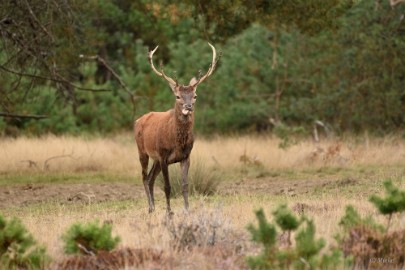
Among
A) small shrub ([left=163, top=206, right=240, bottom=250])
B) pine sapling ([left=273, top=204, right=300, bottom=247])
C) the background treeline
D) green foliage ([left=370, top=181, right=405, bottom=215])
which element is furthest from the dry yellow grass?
pine sapling ([left=273, top=204, right=300, bottom=247])

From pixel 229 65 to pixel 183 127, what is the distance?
20192 mm

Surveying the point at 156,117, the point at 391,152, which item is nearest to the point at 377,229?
the point at 156,117

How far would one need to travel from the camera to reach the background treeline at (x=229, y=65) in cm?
1967

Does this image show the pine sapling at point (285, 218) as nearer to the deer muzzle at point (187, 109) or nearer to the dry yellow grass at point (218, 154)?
the deer muzzle at point (187, 109)

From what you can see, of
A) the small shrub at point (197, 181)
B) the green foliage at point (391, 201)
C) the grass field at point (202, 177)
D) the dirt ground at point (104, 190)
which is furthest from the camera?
the dirt ground at point (104, 190)

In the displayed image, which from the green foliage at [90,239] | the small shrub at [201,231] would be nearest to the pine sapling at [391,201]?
the small shrub at [201,231]

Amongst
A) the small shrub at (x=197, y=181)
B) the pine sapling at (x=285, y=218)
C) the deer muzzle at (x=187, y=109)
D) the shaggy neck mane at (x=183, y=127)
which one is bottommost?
the small shrub at (x=197, y=181)

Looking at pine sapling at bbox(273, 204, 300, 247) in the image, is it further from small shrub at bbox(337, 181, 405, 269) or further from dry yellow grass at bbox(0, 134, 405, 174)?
dry yellow grass at bbox(0, 134, 405, 174)

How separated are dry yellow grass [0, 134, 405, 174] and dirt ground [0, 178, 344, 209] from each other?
245 centimetres

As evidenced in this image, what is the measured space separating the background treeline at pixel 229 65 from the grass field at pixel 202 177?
1.44m

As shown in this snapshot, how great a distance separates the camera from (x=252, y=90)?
3353cm

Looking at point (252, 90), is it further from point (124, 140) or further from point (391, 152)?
point (391, 152)

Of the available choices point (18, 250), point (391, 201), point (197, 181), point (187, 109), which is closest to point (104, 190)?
point (197, 181)

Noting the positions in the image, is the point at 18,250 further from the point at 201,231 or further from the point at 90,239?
the point at 201,231
